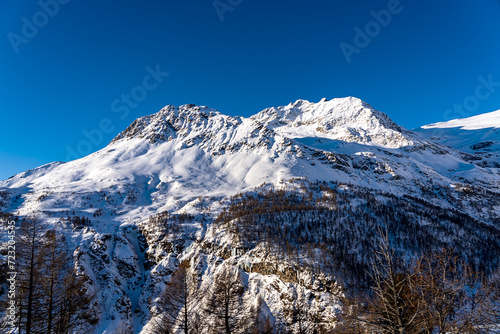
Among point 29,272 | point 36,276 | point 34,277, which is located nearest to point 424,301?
point 36,276

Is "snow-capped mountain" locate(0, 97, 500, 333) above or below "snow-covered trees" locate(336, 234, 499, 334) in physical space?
above

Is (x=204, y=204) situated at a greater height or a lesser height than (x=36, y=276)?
greater

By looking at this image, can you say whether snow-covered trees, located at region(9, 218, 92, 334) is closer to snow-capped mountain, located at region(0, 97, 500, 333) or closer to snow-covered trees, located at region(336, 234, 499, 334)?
snow-covered trees, located at region(336, 234, 499, 334)

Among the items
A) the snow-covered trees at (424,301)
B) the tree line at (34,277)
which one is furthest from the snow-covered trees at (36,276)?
the snow-covered trees at (424,301)

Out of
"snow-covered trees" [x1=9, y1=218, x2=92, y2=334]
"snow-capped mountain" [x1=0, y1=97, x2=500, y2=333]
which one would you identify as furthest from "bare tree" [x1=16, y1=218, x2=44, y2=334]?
"snow-capped mountain" [x1=0, y1=97, x2=500, y2=333]

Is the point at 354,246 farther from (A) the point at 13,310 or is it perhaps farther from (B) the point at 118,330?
(A) the point at 13,310

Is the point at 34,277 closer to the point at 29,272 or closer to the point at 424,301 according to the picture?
the point at 29,272

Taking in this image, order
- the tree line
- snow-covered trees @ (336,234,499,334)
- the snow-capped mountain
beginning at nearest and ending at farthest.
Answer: snow-covered trees @ (336,234,499,334) < the tree line < the snow-capped mountain

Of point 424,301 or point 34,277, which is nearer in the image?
point 424,301

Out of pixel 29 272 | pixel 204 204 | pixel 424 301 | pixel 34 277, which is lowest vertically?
pixel 424 301

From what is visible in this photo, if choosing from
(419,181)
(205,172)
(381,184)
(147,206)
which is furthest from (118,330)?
(419,181)

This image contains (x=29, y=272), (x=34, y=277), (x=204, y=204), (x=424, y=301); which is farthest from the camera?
(x=204, y=204)

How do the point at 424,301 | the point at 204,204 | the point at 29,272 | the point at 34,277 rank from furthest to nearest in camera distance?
the point at 204,204
the point at 34,277
the point at 29,272
the point at 424,301
